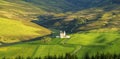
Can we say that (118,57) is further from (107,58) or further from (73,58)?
(73,58)

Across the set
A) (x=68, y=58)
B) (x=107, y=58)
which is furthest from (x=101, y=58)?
(x=68, y=58)

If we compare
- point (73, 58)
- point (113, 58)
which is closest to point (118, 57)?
point (113, 58)

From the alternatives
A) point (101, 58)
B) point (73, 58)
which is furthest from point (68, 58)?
point (101, 58)

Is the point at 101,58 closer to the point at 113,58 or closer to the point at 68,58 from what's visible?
the point at 113,58

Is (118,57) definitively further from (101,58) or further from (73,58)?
(73,58)

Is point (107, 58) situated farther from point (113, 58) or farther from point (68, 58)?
point (68, 58)

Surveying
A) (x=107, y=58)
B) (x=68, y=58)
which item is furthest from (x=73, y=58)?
(x=107, y=58)
